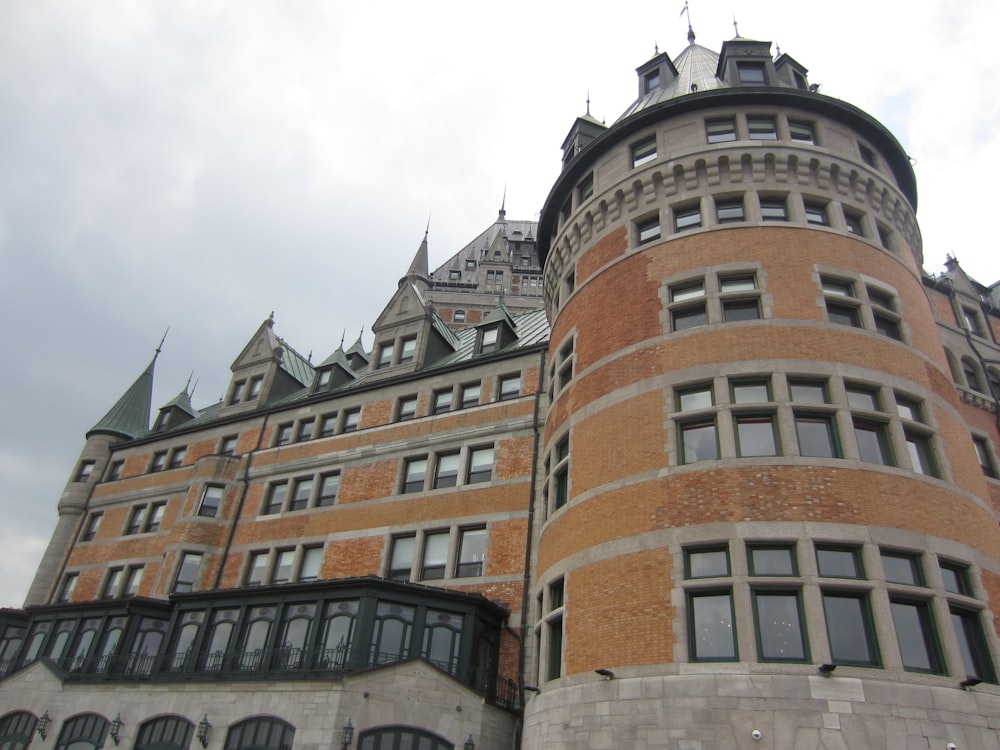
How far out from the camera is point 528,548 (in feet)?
76.2

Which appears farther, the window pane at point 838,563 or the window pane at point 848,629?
the window pane at point 838,563

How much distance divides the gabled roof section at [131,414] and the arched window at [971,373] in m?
41.4

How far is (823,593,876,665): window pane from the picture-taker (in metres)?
13.5

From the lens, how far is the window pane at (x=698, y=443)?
54.2ft

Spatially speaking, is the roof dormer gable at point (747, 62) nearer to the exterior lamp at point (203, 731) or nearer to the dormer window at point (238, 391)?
the exterior lamp at point (203, 731)

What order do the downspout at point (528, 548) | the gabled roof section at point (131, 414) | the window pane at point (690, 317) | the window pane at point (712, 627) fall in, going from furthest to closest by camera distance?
1. the gabled roof section at point (131, 414)
2. the downspout at point (528, 548)
3. the window pane at point (690, 317)
4. the window pane at point (712, 627)

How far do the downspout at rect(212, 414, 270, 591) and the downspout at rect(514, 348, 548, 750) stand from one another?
14.3 meters

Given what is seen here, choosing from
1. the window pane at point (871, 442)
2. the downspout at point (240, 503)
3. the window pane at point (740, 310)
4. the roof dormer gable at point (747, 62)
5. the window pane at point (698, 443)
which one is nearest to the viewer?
the window pane at point (871, 442)

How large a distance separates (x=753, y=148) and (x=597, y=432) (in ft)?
30.9

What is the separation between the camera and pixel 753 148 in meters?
20.5

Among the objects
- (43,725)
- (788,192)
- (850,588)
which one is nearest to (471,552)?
(850,588)

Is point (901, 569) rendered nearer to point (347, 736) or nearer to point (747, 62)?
point (347, 736)

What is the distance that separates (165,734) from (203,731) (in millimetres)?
2260

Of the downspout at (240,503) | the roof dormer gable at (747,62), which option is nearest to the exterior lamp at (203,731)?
the downspout at (240,503)
